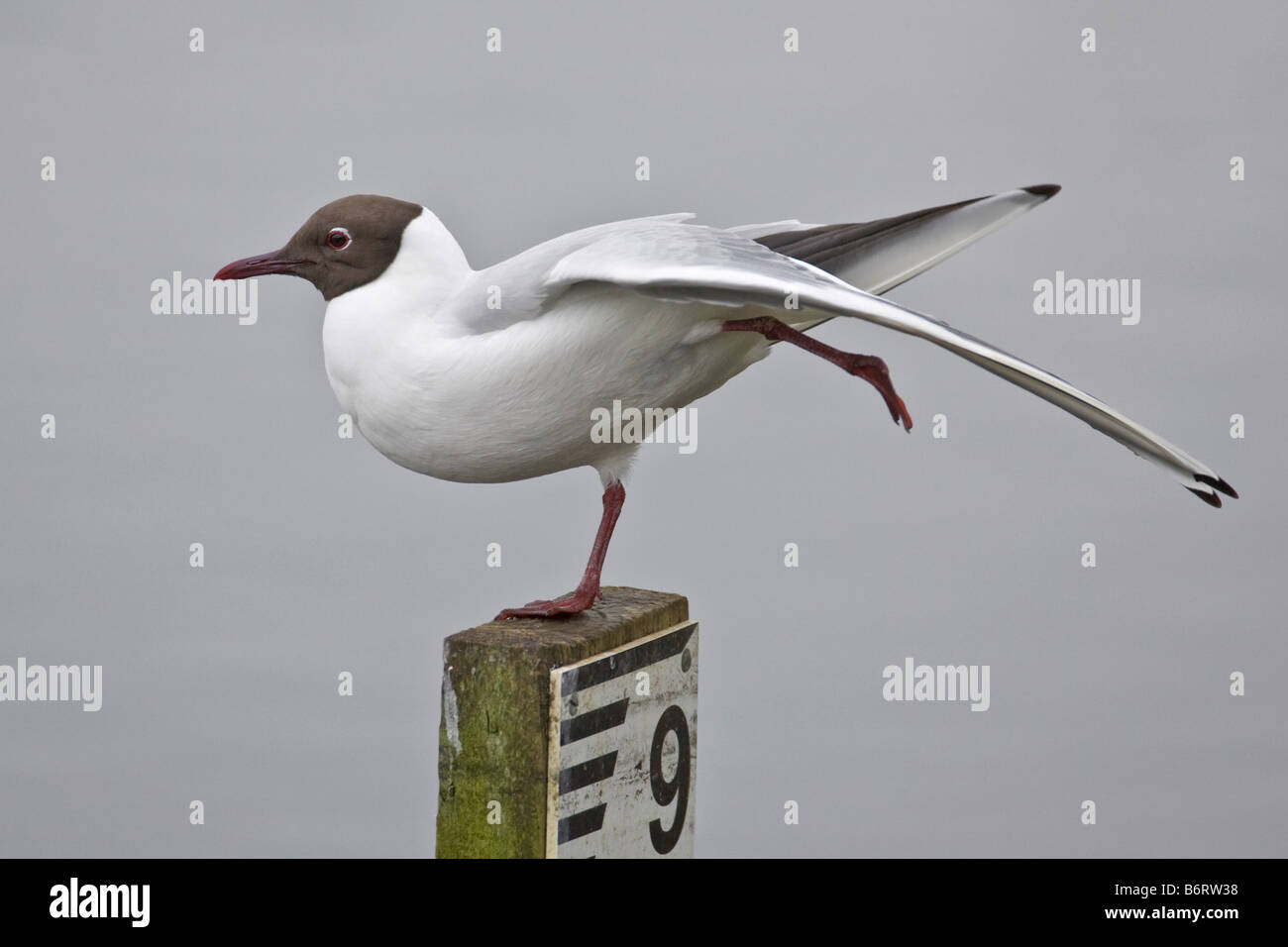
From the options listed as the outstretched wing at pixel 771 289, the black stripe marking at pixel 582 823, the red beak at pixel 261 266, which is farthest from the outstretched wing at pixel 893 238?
the black stripe marking at pixel 582 823

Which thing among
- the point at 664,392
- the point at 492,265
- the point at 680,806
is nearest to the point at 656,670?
the point at 680,806

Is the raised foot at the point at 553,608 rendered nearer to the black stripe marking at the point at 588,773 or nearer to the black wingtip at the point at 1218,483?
the black stripe marking at the point at 588,773

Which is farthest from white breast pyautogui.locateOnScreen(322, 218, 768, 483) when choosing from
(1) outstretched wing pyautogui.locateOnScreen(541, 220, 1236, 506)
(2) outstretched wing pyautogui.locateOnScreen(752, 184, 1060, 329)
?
(2) outstretched wing pyautogui.locateOnScreen(752, 184, 1060, 329)

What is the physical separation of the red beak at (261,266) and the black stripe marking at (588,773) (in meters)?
1.25

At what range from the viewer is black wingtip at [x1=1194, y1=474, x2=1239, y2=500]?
361 cm

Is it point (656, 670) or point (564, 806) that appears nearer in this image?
point (564, 806)

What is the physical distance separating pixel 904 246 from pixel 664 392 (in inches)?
26.1

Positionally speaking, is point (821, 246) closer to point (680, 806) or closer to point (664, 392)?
point (664, 392)

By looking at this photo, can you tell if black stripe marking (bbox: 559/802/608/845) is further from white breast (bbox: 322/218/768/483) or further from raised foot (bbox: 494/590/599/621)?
white breast (bbox: 322/218/768/483)

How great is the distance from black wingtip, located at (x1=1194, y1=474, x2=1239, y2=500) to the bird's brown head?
1740mm

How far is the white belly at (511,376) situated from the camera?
3.98 metres

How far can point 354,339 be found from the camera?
411 cm

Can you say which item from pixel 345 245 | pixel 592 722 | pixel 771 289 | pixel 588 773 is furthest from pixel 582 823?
pixel 345 245

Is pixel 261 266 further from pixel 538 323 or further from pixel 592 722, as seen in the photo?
pixel 592 722
